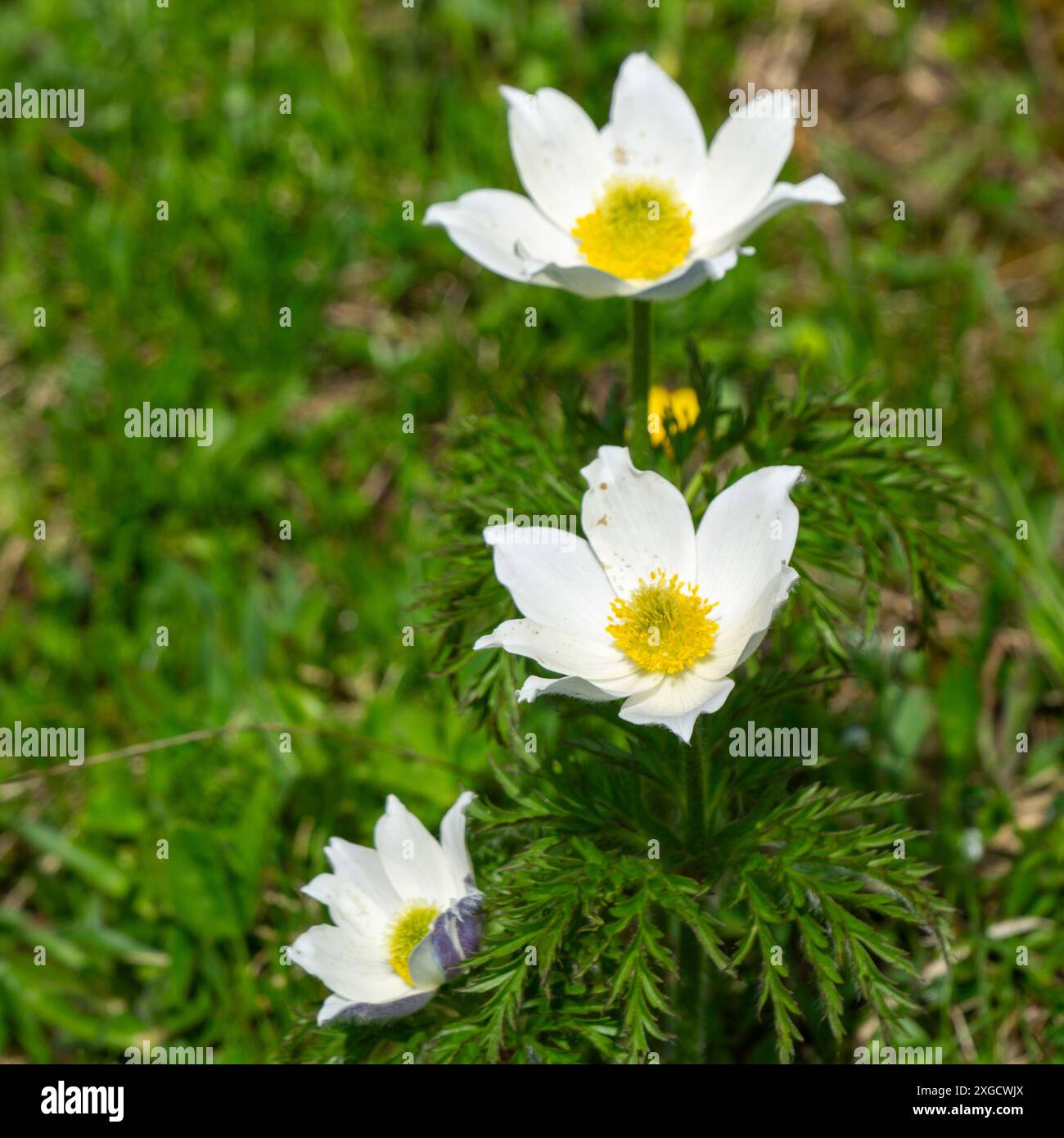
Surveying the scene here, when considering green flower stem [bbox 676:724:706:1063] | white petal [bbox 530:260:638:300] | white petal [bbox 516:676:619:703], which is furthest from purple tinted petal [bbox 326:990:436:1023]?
white petal [bbox 530:260:638:300]

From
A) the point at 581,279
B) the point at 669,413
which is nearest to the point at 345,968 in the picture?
the point at 669,413

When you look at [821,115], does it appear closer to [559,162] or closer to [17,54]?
[559,162]

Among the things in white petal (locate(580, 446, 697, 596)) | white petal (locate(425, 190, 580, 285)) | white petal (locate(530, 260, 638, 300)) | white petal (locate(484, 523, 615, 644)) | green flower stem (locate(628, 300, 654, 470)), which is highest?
white petal (locate(425, 190, 580, 285))

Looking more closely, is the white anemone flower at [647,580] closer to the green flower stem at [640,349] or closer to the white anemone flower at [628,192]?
the green flower stem at [640,349]

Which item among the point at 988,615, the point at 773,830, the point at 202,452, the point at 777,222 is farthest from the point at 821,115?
the point at 773,830

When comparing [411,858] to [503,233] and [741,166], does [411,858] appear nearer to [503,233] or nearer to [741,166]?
[503,233]

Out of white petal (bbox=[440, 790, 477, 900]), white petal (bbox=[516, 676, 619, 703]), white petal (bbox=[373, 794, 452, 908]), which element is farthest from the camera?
white petal (bbox=[373, 794, 452, 908])

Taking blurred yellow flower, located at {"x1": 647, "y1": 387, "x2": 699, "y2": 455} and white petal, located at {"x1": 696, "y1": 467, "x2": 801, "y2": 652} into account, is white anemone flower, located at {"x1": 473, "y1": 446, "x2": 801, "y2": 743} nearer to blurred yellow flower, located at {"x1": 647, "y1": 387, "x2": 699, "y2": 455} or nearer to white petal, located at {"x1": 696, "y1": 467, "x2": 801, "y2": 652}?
white petal, located at {"x1": 696, "y1": 467, "x2": 801, "y2": 652}
